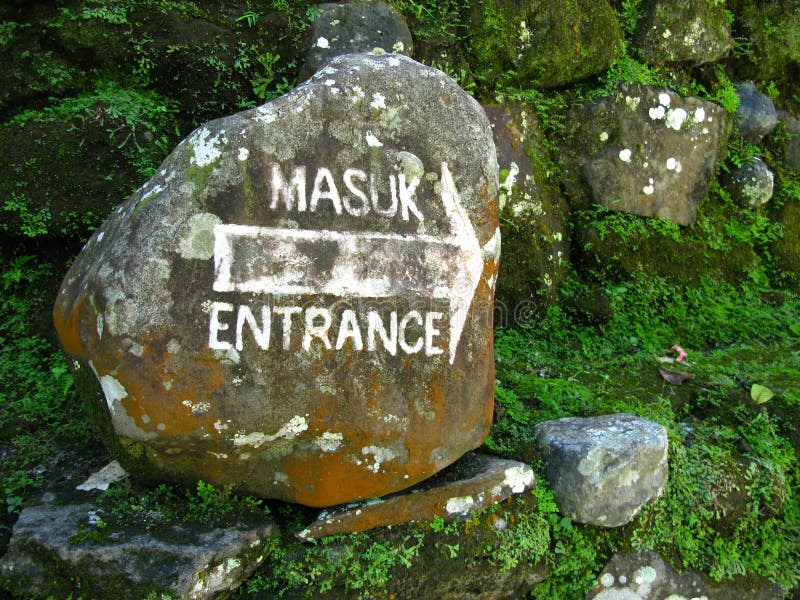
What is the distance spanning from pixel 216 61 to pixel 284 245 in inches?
76.3

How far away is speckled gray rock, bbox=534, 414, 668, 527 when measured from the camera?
313cm

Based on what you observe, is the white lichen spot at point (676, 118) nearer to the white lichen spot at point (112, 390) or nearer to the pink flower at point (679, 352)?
the pink flower at point (679, 352)

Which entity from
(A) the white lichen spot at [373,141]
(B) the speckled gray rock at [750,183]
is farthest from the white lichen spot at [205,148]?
(B) the speckled gray rock at [750,183]

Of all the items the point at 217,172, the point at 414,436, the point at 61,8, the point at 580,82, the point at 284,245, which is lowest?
the point at 414,436

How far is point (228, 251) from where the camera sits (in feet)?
9.07

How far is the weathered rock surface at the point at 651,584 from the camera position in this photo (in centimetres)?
317

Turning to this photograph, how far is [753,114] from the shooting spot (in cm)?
571

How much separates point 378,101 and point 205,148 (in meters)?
0.81

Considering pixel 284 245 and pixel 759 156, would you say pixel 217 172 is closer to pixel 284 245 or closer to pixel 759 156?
pixel 284 245

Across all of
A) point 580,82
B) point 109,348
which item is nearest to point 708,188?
point 580,82

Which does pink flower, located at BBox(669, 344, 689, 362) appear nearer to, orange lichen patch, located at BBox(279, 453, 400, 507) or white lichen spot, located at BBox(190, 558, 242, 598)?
orange lichen patch, located at BBox(279, 453, 400, 507)

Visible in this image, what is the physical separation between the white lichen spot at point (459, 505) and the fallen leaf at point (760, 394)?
205cm

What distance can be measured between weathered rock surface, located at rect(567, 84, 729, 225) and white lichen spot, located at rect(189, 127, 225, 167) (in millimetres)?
3108

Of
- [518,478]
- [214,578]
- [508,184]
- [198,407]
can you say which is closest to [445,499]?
[518,478]
